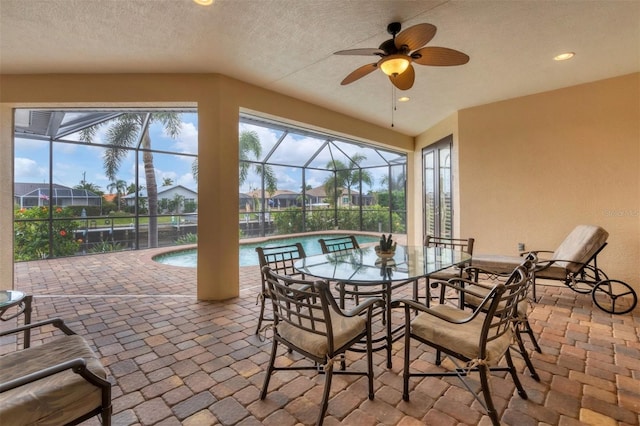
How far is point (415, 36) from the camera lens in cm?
208

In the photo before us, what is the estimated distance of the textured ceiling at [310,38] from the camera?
2346 millimetres

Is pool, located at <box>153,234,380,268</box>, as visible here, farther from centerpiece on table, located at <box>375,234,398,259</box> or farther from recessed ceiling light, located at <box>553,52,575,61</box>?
recessed ceiling light, located at <box>553,52,575,61</box>

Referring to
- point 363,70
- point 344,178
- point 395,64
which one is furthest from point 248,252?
point 395,64

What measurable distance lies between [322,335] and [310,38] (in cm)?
256

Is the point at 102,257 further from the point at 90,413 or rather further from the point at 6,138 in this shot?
the point at 90,413

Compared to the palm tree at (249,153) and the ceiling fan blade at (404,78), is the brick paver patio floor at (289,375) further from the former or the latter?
the palm tree at (249,153)

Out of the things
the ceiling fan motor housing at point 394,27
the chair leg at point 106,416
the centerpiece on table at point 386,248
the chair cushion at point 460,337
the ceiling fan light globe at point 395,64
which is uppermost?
the ceiling fan motor housing at point 394,27

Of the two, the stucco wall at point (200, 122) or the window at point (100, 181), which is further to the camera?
the window at point (100, 181)

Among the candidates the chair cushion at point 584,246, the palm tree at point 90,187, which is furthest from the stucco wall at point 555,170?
the palm tree at point 90,187

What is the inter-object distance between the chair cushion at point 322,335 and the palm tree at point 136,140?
20.9 ft

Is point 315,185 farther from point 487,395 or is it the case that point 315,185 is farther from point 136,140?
point 487,395

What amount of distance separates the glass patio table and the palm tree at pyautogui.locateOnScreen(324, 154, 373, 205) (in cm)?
794

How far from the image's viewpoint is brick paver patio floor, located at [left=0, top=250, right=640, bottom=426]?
1.71 metres

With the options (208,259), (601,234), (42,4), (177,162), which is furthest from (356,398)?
(177,162)
